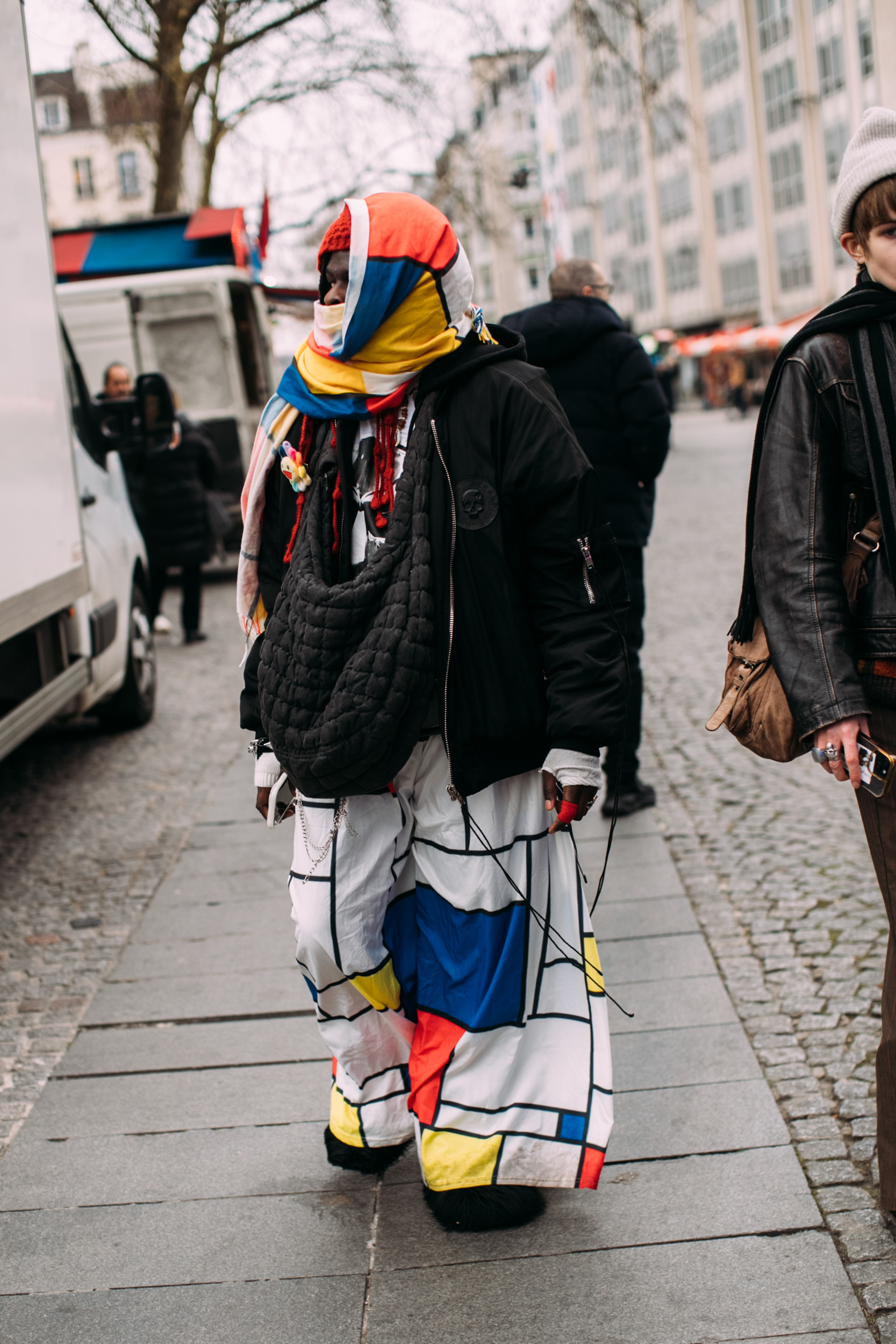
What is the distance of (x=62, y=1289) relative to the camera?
8.50 ft

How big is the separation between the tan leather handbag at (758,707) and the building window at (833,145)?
50277 millimetres

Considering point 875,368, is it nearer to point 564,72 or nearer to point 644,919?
point 644,919

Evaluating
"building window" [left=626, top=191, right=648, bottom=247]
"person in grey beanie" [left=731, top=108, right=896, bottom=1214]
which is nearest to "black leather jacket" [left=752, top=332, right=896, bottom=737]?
"person in grey beanie" [left=731, top=108, right=896, bottom=1214]

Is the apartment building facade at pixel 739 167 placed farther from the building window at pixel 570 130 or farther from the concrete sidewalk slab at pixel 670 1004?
the concrete sidewalk slab at pixel 670 1004

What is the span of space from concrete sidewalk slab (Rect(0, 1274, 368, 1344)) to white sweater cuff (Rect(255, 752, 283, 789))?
0.91 metres

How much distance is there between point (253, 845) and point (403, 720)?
10.3 feet

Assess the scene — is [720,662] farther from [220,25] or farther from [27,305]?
[220,25]

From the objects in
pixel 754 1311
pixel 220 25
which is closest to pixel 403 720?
pixel 754 1311

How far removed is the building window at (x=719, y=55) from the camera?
180 ft

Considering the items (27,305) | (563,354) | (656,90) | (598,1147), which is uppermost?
(656,90)

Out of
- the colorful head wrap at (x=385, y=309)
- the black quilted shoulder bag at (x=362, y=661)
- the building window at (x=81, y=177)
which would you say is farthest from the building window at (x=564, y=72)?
the black quilted shoulder bag at (x=362, y=661)

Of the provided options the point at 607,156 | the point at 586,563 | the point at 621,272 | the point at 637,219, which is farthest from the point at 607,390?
the point at 621,272

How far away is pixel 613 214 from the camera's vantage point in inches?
2913

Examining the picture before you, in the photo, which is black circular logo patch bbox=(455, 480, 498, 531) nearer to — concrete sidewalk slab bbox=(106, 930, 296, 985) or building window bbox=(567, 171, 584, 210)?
concrete sidewalk slab bbox=(106, 930, 296, 985)
